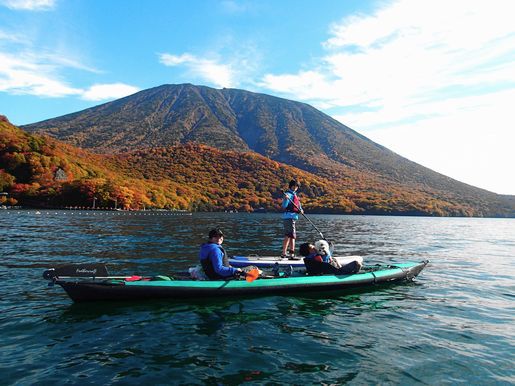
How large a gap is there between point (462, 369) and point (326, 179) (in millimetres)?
187596

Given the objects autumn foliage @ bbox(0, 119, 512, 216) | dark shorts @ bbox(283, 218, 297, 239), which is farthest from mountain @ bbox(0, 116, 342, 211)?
dark shorts @ bbox(283, 218, 297, 239)

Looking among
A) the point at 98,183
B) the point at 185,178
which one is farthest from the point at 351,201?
the point at 98,183

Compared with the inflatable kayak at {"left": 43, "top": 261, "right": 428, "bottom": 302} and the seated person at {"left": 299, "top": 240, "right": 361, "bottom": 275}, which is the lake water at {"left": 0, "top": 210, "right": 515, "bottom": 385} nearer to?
the inflatable kayak at {"left": 43, "top": 261, "right": 428, "bottom": 302}

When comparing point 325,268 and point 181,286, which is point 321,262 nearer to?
point 325,268

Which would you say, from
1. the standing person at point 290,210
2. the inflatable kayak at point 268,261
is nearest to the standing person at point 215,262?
the inflatable kayak at point 268,261

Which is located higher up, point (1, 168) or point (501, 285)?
point (1, 168)

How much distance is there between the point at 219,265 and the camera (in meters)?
10.8

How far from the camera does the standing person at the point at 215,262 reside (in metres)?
10.7

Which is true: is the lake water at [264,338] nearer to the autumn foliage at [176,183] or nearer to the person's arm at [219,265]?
the person's arm at [219,265]

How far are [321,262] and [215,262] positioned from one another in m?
3.64

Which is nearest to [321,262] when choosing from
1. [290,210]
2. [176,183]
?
[290,210]

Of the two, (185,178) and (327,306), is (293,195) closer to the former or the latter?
(327,306)

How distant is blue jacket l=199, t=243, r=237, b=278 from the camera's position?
421 inches

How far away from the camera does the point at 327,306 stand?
35.7ft
